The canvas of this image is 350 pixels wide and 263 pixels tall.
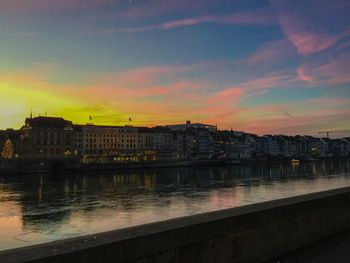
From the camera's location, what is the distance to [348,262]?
869cm

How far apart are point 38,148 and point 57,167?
2653 cm

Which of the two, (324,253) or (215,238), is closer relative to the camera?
(215,238)

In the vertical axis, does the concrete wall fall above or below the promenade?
above

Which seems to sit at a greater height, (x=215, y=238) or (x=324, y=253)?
(x=215, y=238)

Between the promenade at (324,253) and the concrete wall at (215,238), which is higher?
the concrete wall at (215,238)

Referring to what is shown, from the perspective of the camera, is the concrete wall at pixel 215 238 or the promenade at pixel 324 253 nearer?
the concrete wall at pixel 215 238

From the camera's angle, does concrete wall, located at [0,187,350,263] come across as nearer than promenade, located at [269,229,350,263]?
Yes

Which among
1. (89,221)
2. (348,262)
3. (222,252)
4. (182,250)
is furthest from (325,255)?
(89,221)

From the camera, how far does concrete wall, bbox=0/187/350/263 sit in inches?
226

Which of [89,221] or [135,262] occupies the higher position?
[135,262]

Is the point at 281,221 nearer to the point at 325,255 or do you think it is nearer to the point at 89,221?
the point at 325,255

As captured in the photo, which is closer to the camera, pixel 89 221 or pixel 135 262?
pixel 135 262

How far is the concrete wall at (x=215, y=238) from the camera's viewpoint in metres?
5.75

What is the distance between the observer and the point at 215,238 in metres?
7.58
